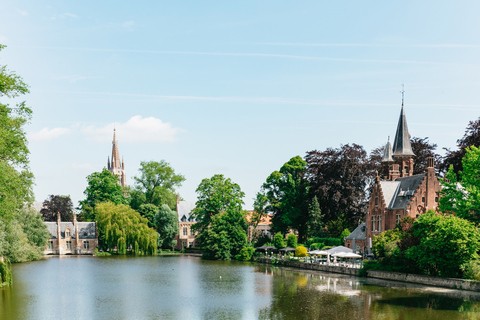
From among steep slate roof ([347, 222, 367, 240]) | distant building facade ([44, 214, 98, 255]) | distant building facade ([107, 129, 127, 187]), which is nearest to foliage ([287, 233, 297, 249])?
steep slate roof ([347, 222, 367, 240])

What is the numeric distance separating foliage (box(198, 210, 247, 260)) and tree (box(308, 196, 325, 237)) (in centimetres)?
829

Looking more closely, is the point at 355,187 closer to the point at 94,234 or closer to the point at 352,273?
the point at 352,273

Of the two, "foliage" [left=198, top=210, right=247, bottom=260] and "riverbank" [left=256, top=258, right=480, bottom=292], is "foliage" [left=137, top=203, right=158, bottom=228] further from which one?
"riverbank" [left=256, top=258, right=480, bottom=292]

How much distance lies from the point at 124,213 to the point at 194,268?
23.8 m

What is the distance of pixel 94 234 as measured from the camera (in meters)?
74.8

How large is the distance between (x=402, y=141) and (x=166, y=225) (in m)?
36.1

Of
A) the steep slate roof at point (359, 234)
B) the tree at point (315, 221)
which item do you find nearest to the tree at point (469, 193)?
the steep slate roof at point (359, 234)

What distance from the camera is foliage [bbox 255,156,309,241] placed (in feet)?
199

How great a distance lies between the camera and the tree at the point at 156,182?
80.6 meters

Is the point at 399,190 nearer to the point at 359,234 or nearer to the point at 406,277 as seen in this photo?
the point at 359,234

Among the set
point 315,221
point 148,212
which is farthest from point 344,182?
point 148,212

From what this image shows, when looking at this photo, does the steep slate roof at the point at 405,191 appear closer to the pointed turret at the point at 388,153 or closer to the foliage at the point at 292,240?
the pointed turret at the point at 388,153

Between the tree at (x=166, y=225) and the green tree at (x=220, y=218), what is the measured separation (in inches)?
215

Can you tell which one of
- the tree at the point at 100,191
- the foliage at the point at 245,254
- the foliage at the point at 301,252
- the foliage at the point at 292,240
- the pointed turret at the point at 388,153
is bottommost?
the foliage at the point at 245,254
